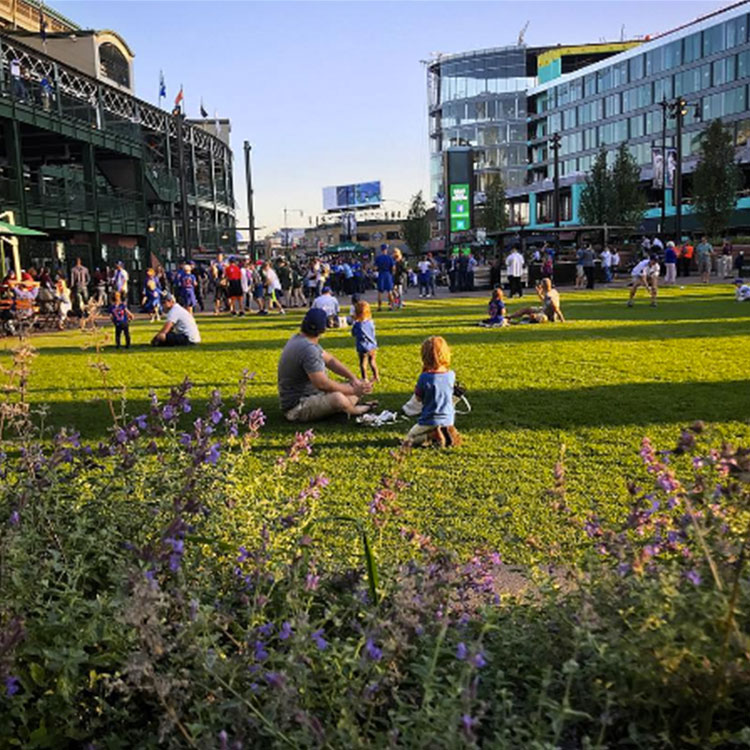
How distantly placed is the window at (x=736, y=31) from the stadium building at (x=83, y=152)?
50939 mm

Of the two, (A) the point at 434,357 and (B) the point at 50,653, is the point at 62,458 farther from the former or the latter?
(A) the point at 434,357

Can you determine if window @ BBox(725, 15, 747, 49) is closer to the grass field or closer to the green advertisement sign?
the green advertisement sign

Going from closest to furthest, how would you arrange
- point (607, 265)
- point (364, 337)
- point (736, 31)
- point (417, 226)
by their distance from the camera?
point (364, 337), point (607, 265), point (736, 31), point (417, 226)

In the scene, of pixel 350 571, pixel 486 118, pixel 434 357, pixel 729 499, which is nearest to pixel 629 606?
pixel 729 499

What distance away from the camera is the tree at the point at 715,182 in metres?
53.2

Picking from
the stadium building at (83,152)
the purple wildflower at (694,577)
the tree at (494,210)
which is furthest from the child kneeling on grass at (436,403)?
the tree at (494,210)

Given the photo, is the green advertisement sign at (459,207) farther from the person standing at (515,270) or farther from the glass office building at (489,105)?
the glass office building at (489,105)

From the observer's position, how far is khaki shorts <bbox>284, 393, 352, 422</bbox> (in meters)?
8.55

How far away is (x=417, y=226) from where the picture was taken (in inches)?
4387

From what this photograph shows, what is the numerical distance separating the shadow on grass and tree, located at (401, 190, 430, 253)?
103 metres

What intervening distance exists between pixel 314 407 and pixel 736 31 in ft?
266

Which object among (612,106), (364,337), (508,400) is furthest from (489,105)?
(508,400)

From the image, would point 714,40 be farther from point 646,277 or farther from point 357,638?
point 357,638

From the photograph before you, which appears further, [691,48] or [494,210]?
[494,210]
